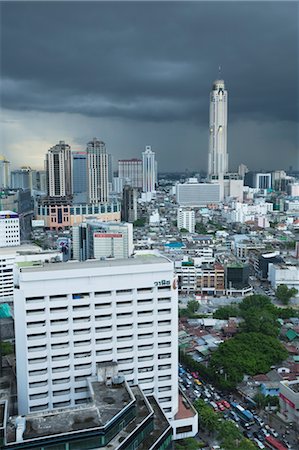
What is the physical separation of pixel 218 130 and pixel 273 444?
25438 millimetres

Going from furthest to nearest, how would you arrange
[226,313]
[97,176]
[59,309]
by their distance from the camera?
[97,176] → [226,313] → [59,309]

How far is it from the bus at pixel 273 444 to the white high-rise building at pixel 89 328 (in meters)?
0.95

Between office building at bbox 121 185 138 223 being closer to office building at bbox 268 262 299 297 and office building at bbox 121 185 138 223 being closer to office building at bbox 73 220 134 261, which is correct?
office building at bbox 73 220 134 261

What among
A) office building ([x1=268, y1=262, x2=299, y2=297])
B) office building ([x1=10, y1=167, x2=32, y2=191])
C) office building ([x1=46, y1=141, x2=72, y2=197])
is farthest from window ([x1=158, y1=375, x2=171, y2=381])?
office building ([x1=10, y1=167, x2=32, y2=191])

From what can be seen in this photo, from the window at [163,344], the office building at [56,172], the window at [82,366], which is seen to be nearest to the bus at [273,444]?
the window at [163,344]

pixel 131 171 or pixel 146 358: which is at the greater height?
pixel 131 171

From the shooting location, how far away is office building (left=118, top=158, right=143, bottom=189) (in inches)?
1235

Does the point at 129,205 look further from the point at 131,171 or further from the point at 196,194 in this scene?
the point at 131,171

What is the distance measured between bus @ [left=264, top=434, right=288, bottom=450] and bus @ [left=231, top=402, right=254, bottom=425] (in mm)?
320

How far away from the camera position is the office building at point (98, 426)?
8.58 ft

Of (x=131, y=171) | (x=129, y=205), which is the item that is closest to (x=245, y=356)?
(x=129, y=205)

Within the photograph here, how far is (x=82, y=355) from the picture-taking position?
3.69 metres

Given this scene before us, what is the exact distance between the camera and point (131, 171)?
31562 millimetres

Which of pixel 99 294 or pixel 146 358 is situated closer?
pixel 99 294
